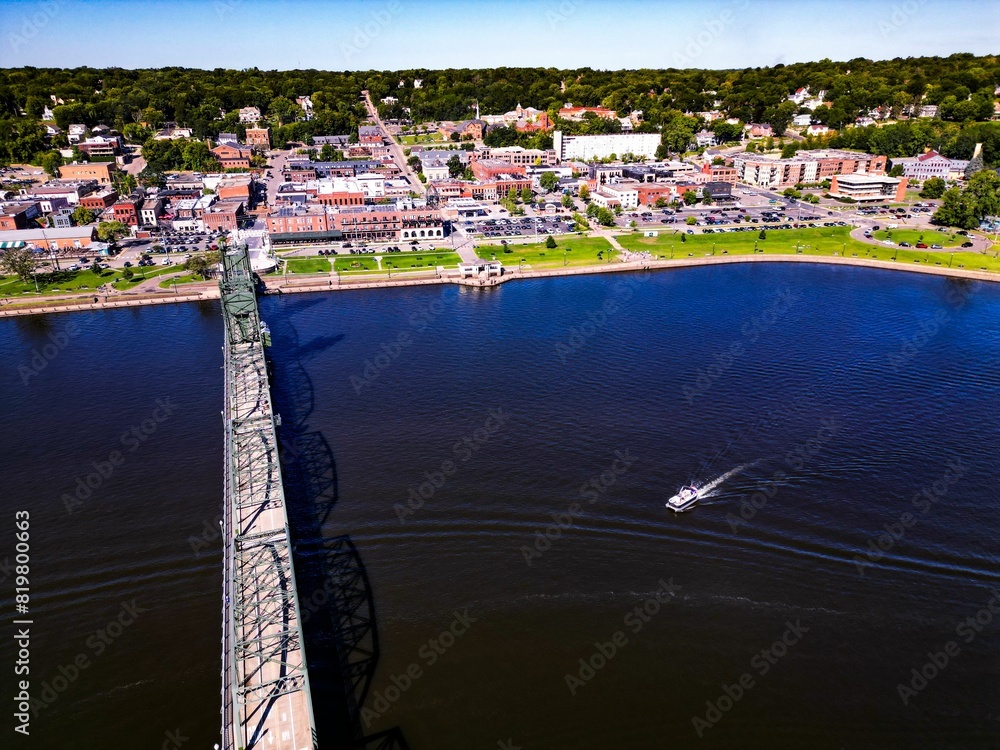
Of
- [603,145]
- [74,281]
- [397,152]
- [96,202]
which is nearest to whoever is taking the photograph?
[74,281]

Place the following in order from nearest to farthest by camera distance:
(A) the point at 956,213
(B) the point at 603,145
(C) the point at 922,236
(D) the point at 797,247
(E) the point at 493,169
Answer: (D) the point at 797,247
(C) the point at 922,236
(A) the point at 956,213
(E) the point at 493,169
(B) the point at 603,145

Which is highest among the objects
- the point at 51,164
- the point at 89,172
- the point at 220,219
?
the point at 51,164

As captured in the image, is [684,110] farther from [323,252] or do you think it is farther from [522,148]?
[323,252]

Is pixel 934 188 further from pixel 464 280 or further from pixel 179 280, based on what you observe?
pixel 179 280

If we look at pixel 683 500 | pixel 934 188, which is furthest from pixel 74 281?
pixel 934 188

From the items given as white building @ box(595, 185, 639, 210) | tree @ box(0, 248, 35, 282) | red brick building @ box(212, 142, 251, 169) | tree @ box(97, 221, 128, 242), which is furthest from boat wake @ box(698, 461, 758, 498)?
red brick building @ box(212, 142, 251, 169)

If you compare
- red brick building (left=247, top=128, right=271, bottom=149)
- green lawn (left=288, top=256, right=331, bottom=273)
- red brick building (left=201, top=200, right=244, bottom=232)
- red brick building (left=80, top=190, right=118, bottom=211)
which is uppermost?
red brick building (left=247, top=128, right=271, bottom=149)

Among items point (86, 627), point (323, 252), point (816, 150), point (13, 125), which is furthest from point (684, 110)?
point (86, 627)

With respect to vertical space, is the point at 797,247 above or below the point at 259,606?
above

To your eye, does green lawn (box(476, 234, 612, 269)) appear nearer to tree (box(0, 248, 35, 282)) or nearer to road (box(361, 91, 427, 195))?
road (box(361, 91, 427, 195))
